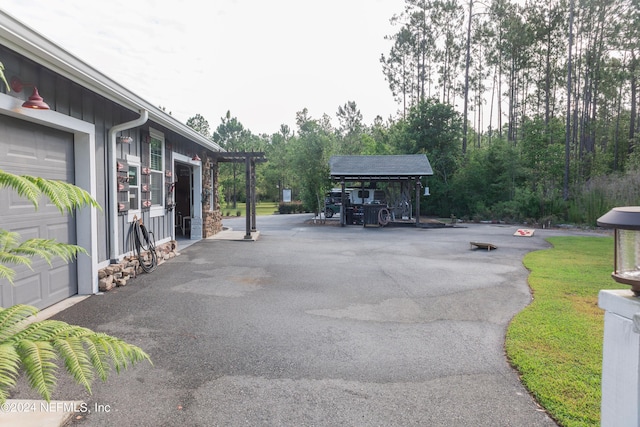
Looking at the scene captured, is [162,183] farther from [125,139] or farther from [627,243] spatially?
[627,243]

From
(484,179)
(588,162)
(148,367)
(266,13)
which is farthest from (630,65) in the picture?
(148,367)

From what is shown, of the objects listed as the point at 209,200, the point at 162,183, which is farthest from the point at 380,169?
the point at 162,183

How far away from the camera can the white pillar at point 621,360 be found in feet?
5.65

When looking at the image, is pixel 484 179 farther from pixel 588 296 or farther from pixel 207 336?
pixel 207 336

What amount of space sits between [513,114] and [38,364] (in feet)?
115

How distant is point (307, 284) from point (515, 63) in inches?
1135

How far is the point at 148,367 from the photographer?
322cm

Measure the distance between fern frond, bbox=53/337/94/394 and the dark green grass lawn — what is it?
2712mm

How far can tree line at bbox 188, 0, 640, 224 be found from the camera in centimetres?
2019

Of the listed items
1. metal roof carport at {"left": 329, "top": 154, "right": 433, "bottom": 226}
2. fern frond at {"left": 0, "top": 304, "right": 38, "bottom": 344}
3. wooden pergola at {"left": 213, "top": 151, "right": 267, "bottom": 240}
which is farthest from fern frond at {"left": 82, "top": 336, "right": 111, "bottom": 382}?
metal roof carport at {"left": 329, "top": 154, "right": 433, "bottom": 226}

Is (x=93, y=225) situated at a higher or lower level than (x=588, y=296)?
higher

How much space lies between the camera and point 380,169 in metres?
18.7

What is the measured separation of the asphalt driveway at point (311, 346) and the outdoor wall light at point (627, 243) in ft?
4.05

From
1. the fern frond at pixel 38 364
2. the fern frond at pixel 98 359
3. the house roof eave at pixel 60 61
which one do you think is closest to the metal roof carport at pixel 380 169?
the house roof eave at pixel 60 61
